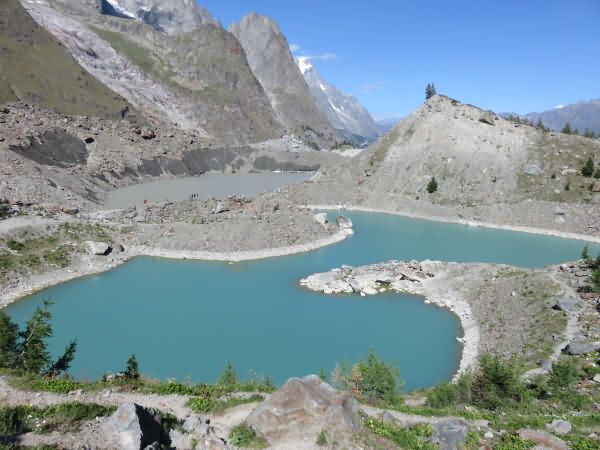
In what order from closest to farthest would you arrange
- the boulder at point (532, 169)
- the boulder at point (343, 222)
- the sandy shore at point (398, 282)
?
the sandy shore at point (398, 282) → the boulder at point (343, 222) → the boulder at point (532, 169)

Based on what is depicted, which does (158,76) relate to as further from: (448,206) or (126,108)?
(448,206)

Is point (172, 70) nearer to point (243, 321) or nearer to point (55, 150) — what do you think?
point (55, 150)

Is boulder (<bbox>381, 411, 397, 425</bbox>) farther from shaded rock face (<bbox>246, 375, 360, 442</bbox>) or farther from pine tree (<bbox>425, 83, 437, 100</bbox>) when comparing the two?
pine tree (<bbox>425, 83, 437, 100</bbox>)

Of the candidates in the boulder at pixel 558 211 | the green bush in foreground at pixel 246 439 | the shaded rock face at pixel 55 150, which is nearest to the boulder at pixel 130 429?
the green bush in foreground at pixel 246 439

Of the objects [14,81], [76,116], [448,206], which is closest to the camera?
[448,206]

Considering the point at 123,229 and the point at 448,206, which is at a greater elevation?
the point at 448,206

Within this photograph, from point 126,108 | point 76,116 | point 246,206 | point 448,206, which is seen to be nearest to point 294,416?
point 246,206

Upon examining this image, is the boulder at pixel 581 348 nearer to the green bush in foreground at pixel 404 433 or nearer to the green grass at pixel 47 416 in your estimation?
the green bush in foreground at pixel 404 433
